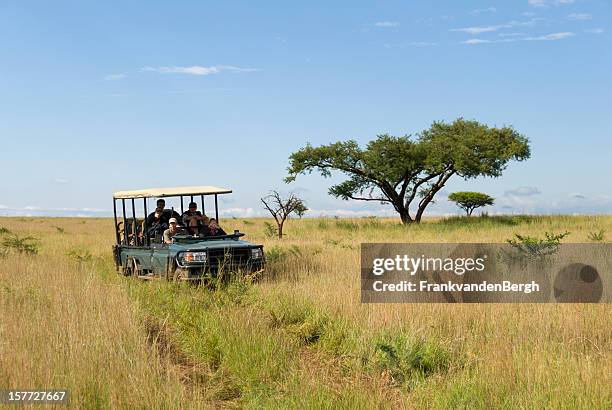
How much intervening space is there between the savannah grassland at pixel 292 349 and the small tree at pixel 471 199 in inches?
1852

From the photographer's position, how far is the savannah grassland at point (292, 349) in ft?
18.9

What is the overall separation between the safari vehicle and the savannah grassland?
711 millimetres

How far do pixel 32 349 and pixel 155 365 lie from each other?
1593 millimetres

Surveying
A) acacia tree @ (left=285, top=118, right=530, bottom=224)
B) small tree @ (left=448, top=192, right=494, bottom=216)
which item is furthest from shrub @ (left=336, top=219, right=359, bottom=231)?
small tree @ (left=448, top=192, right=494, bottom=216)

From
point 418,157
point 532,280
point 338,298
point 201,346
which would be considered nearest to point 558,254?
point 532,280

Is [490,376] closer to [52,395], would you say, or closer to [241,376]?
[241,376]

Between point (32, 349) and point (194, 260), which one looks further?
point (194, 260)

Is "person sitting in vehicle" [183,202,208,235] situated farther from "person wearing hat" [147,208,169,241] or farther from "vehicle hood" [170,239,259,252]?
"vehicle hood" [170,239,259,252]

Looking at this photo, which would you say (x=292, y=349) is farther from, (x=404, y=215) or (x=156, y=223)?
(x=404, y=215)

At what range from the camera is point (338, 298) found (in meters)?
9.98

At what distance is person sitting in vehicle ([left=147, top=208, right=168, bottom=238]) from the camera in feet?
46.3

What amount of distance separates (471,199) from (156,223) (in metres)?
45.9

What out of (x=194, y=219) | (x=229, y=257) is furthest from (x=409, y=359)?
(x=194, y=219)

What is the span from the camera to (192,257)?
12.0 m
